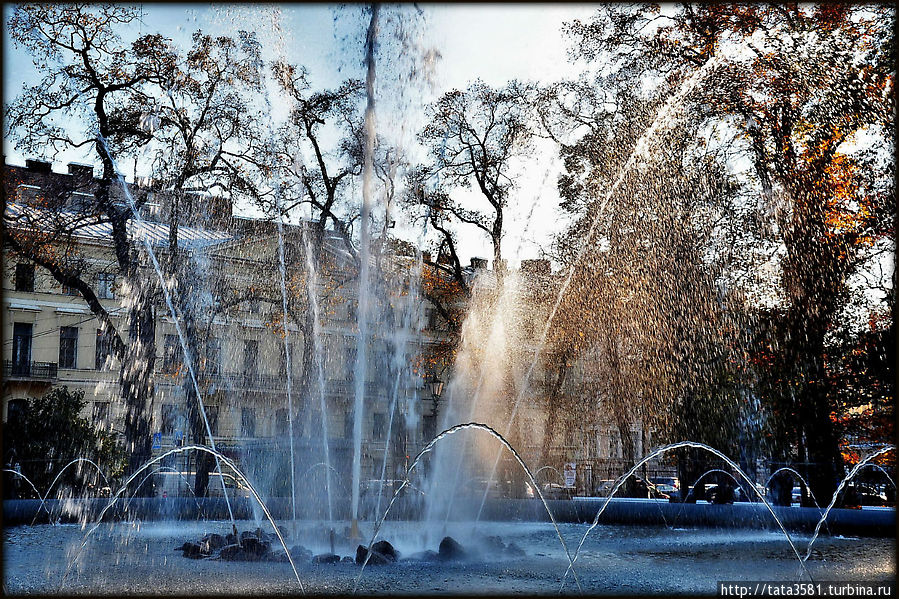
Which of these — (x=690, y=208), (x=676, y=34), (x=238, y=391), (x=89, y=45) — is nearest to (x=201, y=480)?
(x=89, y=45)

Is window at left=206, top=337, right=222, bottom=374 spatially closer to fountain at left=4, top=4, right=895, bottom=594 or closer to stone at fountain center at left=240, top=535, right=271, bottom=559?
fountain at left=4, top=4, right=895, bottom=594

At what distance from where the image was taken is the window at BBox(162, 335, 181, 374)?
69.7 feet

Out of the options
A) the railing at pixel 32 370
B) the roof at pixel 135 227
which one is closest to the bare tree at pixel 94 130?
the roof at pixel 135 227

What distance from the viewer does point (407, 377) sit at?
1045 inches

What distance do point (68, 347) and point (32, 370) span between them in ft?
6.55

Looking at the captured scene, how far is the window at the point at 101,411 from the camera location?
31009 millimetres

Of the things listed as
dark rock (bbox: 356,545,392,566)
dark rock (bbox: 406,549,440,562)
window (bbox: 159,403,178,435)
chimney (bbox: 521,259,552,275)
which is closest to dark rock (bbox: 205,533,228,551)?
dark rock (bbox: 356,545,392,566)

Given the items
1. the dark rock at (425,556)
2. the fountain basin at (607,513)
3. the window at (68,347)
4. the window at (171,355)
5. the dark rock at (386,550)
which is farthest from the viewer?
Answer: the window at (68,347)

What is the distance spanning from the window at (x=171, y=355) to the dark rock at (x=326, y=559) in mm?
15164

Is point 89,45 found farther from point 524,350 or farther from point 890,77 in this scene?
point 890,77

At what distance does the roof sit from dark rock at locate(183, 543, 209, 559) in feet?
34.0

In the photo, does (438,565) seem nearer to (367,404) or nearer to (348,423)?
(348,423)

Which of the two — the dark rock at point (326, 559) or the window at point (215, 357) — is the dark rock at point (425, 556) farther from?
the window at point (215, 357)

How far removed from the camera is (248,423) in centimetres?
3228
